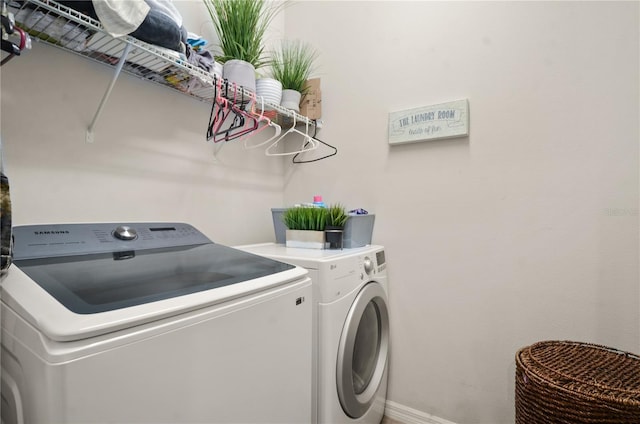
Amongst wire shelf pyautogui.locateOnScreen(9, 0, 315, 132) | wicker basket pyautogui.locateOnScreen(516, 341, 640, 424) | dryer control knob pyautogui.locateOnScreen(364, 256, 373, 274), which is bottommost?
wicker basket pyautogui.locateOnScreen(516, 341, 640, 424)

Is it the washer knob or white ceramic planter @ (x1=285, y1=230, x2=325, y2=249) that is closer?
the washer knob

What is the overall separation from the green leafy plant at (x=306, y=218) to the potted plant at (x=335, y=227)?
25 millimetres

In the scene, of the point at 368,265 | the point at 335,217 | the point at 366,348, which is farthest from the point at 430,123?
the point at 366,348

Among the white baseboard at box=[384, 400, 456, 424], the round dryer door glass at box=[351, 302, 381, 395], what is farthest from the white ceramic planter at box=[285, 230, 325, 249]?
the white baseboard at box=[384, 400, 456, 424]

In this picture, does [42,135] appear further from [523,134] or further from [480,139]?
[523,134]

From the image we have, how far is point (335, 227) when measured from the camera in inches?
63.3

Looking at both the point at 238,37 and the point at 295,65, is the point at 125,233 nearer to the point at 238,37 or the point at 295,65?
the point at 238,37

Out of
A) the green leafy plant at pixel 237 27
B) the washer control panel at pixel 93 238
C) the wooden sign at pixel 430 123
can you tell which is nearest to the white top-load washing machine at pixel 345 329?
the washer control panel at pixel 93 238

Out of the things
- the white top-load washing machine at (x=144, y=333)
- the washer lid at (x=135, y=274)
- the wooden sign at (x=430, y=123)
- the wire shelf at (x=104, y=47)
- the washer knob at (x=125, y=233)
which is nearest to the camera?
the white top-load washing machine at (x=144, y=333)

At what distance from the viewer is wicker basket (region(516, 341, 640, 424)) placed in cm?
91

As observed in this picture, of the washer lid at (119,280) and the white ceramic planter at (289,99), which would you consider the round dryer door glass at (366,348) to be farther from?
the white ceramic planter at (289,99)

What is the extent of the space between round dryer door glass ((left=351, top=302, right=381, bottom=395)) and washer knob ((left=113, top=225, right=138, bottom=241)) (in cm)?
105

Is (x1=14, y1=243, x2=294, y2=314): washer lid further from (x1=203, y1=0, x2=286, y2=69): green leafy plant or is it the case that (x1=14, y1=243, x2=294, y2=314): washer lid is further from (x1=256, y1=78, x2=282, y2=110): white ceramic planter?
(x1=203, y1=0, x2=286, y2=69): green leafy plant

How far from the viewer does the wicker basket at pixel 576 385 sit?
91 centimetres
